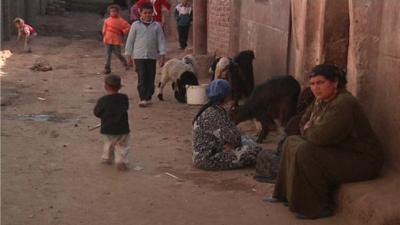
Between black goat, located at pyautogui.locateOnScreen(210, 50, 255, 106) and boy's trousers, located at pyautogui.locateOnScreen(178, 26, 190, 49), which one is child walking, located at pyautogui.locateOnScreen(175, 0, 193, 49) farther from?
black goat, located at pyautogui.locateOnScreen(210, 50, 255, 106)

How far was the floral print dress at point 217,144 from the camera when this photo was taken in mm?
6348

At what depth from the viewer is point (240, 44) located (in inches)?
450

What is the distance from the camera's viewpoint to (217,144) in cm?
642

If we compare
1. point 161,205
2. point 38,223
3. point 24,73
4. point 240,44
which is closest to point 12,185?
point 38,223

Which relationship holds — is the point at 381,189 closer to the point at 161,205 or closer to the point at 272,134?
the point at 161,205

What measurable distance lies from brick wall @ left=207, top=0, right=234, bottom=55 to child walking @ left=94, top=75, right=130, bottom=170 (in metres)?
5.88

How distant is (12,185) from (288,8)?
166 inches

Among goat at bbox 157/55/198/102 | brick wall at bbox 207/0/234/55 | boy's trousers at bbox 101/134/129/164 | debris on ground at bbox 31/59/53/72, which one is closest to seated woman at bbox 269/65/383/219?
boy's trousers at bbox 101/134/129/164

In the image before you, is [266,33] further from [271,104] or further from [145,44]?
[271,104]

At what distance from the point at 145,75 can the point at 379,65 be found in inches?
194

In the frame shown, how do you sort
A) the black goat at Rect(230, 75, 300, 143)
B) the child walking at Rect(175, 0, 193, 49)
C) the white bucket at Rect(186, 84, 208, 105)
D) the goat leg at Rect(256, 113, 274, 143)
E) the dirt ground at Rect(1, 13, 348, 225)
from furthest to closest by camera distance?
the child walking at Rect(175, 0, 193, 49), the white bucket at Rect(186, 84, 208, 105), the goat leg at Rect(256, 113, 274, 143), the black goat at Rect(230, 75, 300, 143), the dirt ground at Rect(1, 13, 348, 225)

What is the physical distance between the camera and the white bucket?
9.89m

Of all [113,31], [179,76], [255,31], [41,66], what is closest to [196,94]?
[179,76]

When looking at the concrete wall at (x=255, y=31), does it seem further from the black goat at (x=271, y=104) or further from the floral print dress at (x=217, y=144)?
the floral print dress at (x=217, y=144)
